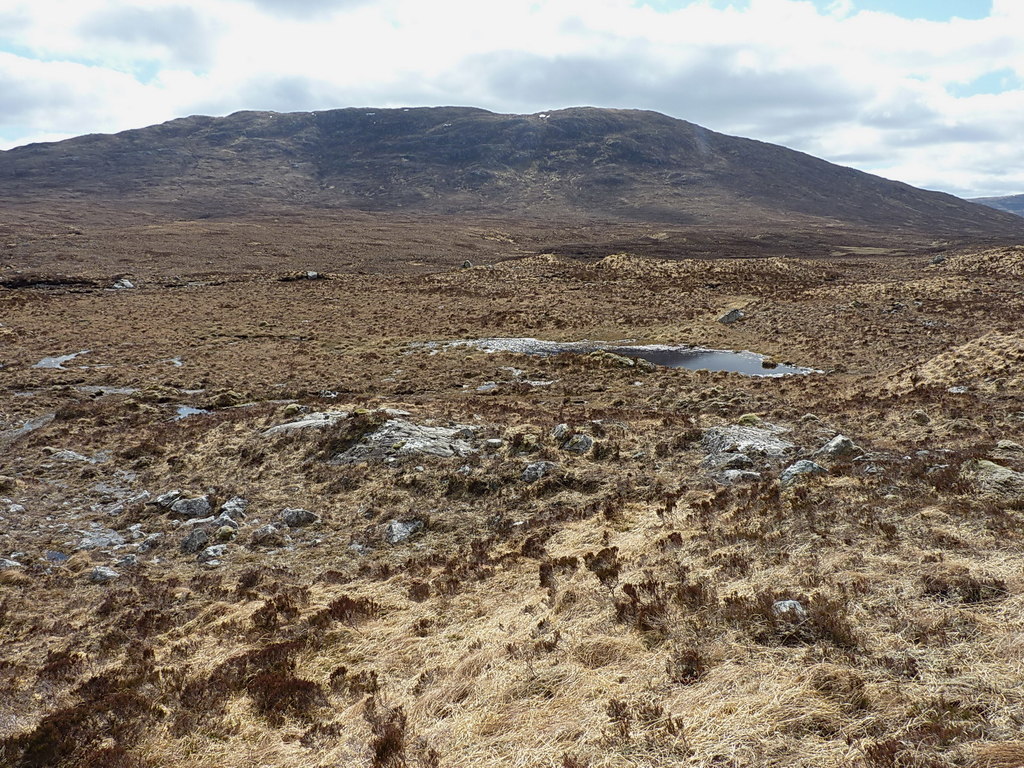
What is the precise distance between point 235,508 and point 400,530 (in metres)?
4.73

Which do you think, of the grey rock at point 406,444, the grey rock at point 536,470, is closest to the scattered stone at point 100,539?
the grey rock at point 406,444

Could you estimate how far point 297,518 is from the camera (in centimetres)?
1460

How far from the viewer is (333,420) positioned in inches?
778

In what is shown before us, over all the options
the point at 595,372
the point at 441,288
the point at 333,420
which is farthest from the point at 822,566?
the point at 441,288

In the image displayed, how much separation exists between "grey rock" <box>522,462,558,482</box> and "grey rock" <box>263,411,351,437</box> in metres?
6.90

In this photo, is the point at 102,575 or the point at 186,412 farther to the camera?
the point at 186,412

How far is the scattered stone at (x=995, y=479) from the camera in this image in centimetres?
1093

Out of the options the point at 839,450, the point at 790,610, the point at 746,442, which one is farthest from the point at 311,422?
the point at 839,450

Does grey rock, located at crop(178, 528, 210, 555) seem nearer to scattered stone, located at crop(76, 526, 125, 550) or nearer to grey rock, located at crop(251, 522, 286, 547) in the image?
grey rock, located at crop(251, 522, 286, 547)

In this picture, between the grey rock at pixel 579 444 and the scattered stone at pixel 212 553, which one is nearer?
the scattered stone at pixel 212 553

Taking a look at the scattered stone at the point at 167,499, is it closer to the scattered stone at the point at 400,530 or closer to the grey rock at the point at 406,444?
the grey rock at the point at 406,444

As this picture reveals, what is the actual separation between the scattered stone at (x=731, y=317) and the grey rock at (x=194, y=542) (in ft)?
132

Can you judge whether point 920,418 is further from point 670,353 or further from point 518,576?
point 670,353

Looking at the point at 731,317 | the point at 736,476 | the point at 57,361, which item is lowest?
the point at 736,476
